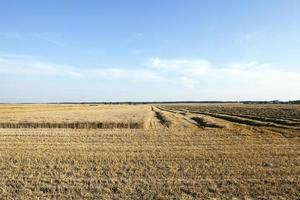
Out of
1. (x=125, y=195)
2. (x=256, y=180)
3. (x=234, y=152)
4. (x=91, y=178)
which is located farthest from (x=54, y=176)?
(x=234, y=152)

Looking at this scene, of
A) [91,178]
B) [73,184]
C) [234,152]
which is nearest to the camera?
[73,184]

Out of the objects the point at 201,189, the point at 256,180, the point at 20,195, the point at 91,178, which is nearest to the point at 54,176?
the point at 91,178

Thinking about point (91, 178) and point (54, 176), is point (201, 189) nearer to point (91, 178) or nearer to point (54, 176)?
point (91, 178)

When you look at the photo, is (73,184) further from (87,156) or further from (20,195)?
(87,156)

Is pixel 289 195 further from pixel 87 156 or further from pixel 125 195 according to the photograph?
pixel 87 156

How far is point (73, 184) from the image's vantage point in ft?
36.0

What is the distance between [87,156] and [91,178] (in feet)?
13.1

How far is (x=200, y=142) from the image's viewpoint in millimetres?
20188

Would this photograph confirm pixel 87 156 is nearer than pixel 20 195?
No

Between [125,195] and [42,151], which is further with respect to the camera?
[42,151]

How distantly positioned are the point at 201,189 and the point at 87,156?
6.43 m


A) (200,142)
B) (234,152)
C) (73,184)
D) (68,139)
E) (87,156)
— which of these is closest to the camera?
(73,184)

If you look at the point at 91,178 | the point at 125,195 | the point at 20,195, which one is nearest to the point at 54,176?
the point at 91,178

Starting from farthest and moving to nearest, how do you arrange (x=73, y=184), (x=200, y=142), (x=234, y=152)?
(x=200, y=142)
(x=234, y=152)
(x=73, y=184)
